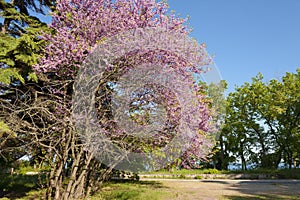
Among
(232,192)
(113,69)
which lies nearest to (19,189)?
(113,69)

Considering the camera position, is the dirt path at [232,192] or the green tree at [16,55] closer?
the green tree at [16,55]

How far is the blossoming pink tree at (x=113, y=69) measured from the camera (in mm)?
6215

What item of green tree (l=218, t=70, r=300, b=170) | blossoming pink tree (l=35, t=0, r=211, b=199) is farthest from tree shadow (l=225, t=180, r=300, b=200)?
green tree (l=218, t=70, r=300, b=170)

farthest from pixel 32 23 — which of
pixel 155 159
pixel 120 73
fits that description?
pixel 155 159

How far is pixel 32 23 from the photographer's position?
8.01 metres

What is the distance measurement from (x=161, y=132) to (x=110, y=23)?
2876mm

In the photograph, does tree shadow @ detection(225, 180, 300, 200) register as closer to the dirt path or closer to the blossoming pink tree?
the dirt path

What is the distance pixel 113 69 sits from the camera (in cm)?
636

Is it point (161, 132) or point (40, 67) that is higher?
point (40, 67)

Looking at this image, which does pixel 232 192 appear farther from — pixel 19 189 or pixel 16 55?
pixel 16 55

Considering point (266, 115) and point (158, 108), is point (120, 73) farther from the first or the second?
point (266, 115)

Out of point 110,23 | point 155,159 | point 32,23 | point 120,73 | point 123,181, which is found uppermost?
point 32,23

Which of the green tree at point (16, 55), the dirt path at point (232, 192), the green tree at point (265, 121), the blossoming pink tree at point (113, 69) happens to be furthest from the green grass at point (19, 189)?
the green tree at point (265, 121)

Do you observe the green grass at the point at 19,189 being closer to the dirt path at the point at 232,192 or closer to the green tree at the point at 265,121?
the dirt path at the point at 232,192
